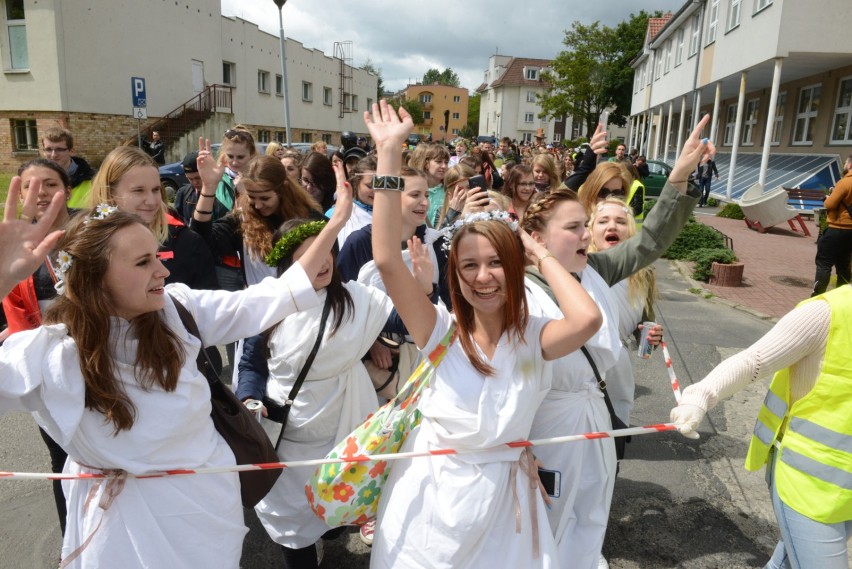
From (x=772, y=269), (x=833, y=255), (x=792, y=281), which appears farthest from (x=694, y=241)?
(x=833, y=255)

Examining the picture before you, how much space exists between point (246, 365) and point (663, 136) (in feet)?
130

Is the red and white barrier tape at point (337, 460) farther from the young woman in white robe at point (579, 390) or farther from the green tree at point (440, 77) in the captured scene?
the green tree at point (440, 77)

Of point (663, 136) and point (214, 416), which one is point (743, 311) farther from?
point (663, 136)

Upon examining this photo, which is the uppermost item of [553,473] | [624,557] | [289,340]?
[289,340]

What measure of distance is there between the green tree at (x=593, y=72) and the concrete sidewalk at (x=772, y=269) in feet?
107

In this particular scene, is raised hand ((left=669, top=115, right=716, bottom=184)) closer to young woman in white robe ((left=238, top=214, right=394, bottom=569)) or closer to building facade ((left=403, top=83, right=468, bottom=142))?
young woman in white robe ((left=238, top=214, right=394, bottom=569))

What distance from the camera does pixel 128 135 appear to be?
21.3 metres

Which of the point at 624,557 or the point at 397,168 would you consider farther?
the point at 624,557

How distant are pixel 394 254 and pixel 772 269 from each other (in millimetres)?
10360

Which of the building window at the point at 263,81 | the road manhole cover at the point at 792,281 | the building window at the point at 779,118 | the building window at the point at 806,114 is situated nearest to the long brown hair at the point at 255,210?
the road manhole cover at the point at 792,281

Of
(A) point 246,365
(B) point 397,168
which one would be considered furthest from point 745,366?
(A) point 246,365

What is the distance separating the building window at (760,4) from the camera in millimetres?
15070

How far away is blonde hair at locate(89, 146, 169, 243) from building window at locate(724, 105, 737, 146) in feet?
88.1

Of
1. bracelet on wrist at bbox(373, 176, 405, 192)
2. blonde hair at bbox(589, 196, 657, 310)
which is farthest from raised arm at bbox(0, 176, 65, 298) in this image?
blonde hair at bbox(589, 196, 657, 310)
